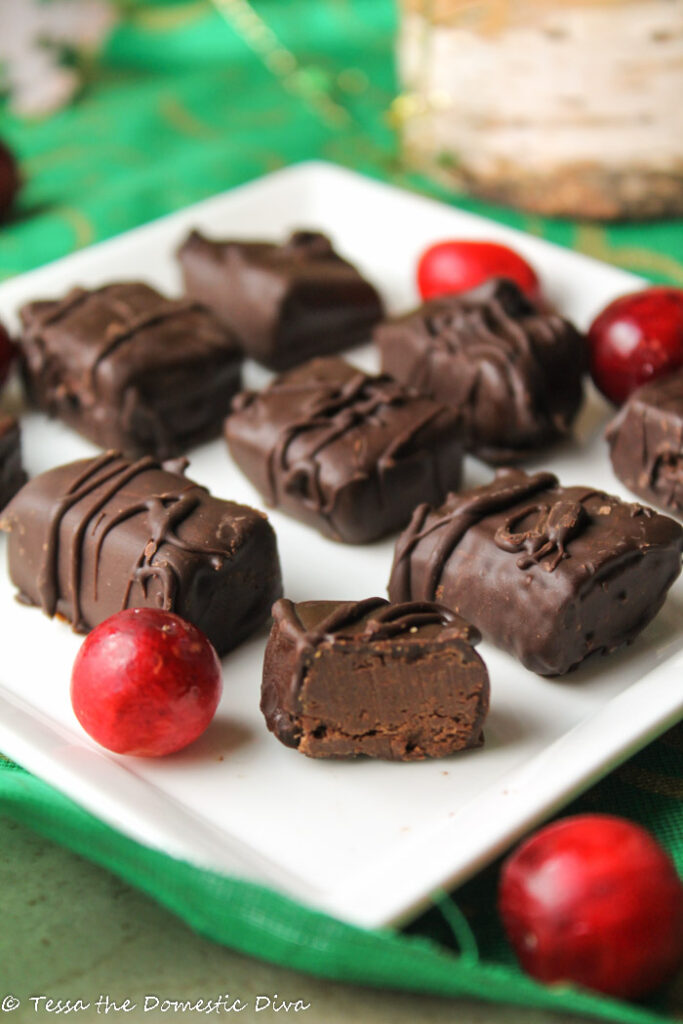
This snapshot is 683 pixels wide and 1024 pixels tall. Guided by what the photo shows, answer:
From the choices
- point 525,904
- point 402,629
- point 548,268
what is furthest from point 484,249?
point 525,904

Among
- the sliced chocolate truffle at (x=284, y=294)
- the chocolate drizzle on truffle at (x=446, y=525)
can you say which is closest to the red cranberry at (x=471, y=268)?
the sliced chocolate truffle at (x=284, y=294)

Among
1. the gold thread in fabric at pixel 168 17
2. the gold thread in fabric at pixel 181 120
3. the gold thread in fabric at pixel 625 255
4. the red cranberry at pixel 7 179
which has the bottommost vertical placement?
the gold thread in fabric at pixel 625 255

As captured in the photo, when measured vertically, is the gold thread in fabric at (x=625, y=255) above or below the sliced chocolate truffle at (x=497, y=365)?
below

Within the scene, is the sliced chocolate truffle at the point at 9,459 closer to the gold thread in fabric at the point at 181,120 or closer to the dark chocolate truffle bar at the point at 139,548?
the dark chocolate truffle bar at the point at 139,548

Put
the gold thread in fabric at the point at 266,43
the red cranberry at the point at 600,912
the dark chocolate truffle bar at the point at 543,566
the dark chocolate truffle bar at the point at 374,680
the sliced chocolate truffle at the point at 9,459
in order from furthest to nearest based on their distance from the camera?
the gold thread in fabric at the point at 266,43 < the sliced chocolate truffle at the point at 9,459 < the dark chocolate truffle bar at the point at 543,566 < the dark chocolate truffle bar at the point at 374,680 < the red cranberry at the point at 600,912

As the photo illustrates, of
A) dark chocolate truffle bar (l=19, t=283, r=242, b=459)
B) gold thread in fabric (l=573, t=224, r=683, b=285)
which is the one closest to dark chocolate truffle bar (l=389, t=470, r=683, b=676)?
dark chocolate truffle bar (l=19, t=283, r=242, b=459)

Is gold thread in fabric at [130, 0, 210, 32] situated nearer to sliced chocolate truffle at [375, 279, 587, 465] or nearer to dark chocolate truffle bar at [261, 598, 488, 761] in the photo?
sliced chocolate truffle at [375, 279, 587, 465]
